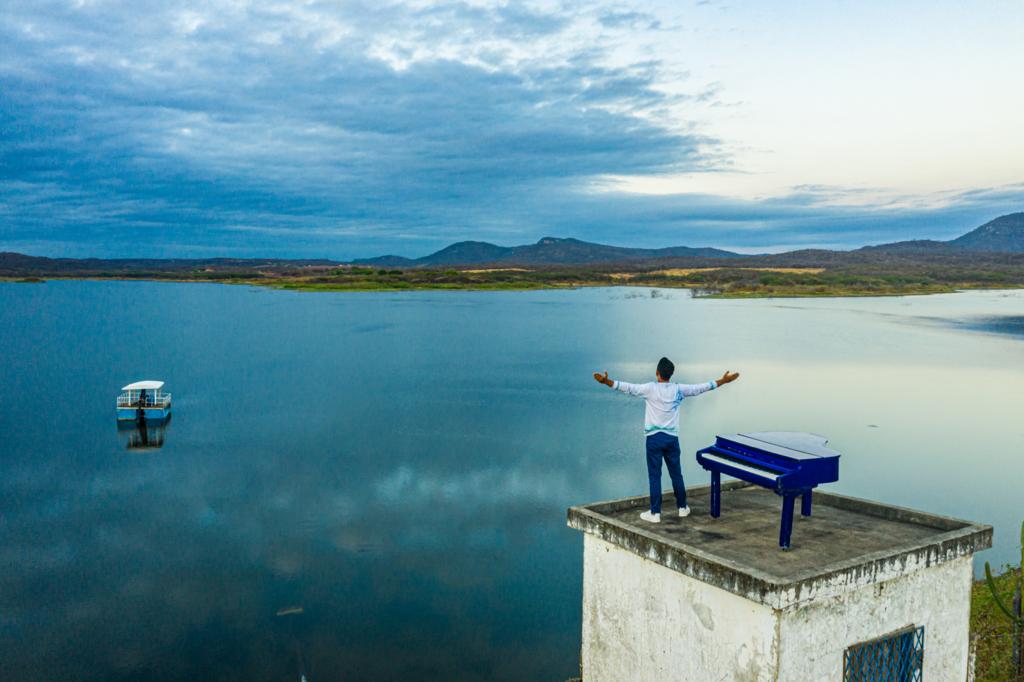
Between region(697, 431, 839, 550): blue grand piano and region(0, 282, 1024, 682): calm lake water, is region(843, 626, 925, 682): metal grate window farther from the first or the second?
region(0, 282, 1024, 682): calm lake water

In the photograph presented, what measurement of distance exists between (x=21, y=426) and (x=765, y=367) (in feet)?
116

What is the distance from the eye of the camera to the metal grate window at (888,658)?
19.7 feet

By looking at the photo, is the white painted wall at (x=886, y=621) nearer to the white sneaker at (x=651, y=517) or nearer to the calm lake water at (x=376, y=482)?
the white sneaker at (x=651, y=517)

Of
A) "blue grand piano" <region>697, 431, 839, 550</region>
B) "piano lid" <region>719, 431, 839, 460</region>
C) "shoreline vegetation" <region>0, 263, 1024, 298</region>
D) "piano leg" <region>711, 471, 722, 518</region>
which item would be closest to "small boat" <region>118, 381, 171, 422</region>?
"piano leg" <region>711, 471, 722, 518</region>

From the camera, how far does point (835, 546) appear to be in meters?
6.88

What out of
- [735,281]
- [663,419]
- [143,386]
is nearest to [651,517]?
[663,419]

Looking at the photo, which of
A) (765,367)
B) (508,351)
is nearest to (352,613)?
(765,367)

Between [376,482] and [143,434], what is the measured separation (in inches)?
462

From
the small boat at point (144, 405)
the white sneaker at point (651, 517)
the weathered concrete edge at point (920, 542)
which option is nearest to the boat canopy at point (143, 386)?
the small boat at point (144, 405)

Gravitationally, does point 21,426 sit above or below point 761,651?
below

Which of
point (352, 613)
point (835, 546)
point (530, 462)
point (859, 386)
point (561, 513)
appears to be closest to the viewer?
point (835, 546)

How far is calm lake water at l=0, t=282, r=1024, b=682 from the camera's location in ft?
39.4

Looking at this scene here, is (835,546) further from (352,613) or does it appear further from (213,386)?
(213,386)

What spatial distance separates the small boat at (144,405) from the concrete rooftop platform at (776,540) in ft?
83.8
